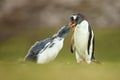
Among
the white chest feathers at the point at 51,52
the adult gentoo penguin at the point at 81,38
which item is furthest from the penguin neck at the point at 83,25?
the white chest feathers at the point at 51,52

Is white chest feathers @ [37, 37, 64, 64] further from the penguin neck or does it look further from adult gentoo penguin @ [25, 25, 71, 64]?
the penguin neck

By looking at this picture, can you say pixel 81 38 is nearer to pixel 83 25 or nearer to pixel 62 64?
pixel 83 25

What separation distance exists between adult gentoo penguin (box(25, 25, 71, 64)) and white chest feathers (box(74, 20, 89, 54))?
0.21 ft

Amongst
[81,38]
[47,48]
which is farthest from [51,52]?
[81,38]

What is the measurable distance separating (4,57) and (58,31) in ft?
1.25

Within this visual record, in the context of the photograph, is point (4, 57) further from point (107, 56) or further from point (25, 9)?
point (107, 56)

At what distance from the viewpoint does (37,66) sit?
276cm

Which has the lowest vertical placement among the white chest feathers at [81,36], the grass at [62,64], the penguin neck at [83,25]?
the grass at [62,64]

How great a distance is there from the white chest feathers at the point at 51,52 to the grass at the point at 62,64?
27 mm

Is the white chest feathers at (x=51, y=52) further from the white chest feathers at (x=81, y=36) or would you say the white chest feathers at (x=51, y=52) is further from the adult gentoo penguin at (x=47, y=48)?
the white chest feathers at (x=81, y=36)

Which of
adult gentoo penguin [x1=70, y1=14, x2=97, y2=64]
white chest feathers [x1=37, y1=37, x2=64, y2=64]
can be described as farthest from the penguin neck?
white chest feathers [x1=37, y1=37, x2=64, y2=64]

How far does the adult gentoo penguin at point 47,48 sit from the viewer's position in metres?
2.76

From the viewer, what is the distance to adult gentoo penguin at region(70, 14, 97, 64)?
109 inches

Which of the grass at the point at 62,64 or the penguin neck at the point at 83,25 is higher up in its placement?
the penguin neck at the point at 83,25
